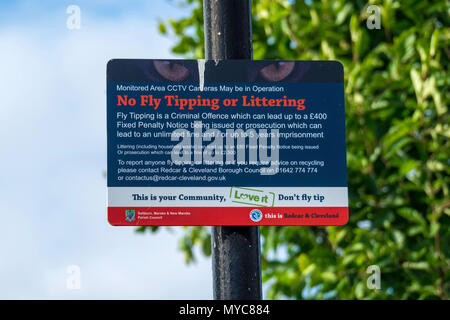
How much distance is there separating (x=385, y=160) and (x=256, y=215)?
11.3ft

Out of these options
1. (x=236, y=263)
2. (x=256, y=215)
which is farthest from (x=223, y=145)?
(x=236, y=263)

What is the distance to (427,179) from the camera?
5336mm

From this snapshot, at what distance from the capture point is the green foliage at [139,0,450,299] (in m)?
5.21

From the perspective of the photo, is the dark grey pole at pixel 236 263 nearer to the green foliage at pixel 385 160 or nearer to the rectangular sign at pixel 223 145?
the rectangular sign at pixel 223 145

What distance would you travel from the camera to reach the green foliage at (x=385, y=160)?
521 centimetres

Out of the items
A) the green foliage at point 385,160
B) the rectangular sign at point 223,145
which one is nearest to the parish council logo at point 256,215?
the rectangular sign at point 223,145

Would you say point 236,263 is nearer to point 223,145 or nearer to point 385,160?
point 223,145

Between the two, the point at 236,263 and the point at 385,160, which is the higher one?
the point at 385,160

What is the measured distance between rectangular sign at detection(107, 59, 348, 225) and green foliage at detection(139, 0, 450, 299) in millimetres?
2734

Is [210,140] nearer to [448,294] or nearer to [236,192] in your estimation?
[236,192]

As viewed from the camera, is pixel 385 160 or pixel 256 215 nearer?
pixel 256 215

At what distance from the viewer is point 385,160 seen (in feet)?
18.2

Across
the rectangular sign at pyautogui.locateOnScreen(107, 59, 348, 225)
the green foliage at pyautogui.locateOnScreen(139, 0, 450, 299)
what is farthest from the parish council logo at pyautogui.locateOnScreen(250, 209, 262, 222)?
the green foliage at pyautogui.locateOnScreen(139, 0, 450, 299)
